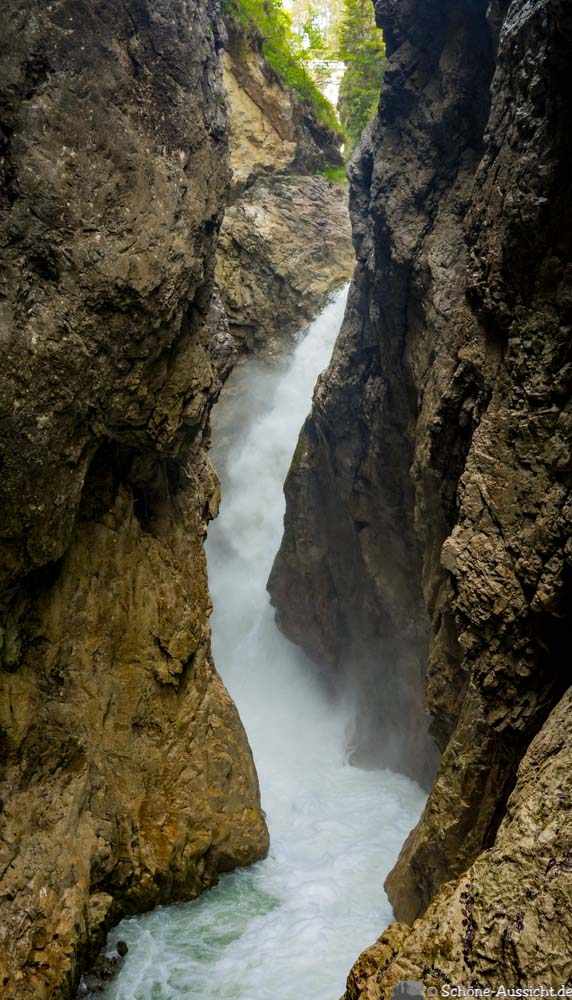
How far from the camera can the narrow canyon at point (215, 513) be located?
22.5 feet

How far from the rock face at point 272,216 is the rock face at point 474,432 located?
8088mm

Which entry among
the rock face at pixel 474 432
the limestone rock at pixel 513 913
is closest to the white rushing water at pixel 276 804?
the rock face at pixel 474 432

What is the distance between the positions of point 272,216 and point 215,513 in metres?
14.6

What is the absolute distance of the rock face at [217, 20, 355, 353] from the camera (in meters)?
23.6

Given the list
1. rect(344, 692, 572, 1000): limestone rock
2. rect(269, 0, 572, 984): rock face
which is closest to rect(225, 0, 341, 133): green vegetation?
rect(269, 0, 572, 984): rock face

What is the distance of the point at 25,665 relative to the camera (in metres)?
9.12

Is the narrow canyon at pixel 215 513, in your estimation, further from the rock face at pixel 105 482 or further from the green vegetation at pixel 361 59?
the green vegetation at pixel 361 59

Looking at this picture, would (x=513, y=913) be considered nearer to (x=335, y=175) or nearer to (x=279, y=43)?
(x=335, y=175)

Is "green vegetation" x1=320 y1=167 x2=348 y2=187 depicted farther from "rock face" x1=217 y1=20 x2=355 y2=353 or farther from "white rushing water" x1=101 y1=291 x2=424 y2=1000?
"white rushing water" x1=101 y1=291 x2=424 y2=1000

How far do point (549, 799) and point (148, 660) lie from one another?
23.8ft

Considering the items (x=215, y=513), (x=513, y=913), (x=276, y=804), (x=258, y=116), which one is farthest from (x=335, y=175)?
(x=513, y=913)

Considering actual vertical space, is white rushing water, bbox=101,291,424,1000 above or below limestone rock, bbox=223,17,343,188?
below

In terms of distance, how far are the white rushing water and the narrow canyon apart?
0.25ft

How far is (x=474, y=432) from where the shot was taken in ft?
27.0
